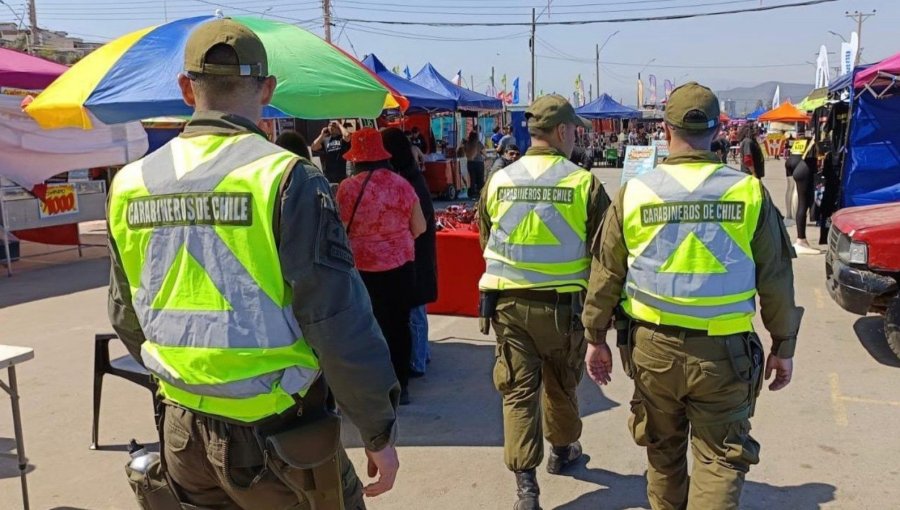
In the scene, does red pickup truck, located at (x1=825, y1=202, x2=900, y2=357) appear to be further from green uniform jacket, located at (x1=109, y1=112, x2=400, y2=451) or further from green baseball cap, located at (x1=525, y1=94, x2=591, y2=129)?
green uniform jacket, located at (x1=109, y1=112, x2=400, y2=451)

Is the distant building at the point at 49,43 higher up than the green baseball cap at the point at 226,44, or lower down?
higher up

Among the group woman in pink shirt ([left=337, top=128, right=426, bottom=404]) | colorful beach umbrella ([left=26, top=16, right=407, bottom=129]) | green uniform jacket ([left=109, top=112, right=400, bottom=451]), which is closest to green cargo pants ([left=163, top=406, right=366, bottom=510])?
green uniform jacket ([left=109, top=112, right=400, bottom=451])

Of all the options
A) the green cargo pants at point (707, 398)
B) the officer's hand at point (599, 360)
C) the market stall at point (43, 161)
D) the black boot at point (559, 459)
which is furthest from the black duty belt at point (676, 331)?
the market stall at point (43, 161)

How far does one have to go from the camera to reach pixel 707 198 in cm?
285

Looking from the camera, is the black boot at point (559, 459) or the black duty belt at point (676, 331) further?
the black boot at point (559, 459)

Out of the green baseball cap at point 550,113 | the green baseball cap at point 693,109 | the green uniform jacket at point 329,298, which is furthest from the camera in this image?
the green baseball cap at point 550,113

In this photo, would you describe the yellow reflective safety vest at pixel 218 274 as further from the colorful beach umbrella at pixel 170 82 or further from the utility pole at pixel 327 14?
the utility pole at pixel 327 14

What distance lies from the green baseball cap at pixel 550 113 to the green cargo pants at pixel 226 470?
218 centimetres

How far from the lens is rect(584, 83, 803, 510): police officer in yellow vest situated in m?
2.83

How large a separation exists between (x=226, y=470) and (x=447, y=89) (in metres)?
16.1

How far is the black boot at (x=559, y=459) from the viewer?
415 centimetres

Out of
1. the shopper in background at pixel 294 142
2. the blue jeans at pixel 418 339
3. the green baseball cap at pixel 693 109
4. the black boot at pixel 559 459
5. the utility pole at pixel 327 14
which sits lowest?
the black boot at pixel 559 459

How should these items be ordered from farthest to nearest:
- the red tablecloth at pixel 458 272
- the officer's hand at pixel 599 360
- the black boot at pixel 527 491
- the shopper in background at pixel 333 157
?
the shopper in background at pixel 333 157
the red tablecloth at pixel 458 272
the black boot at pixel 527 491
the officer's hand at pixel 599 360

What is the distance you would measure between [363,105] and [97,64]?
1763 mm
